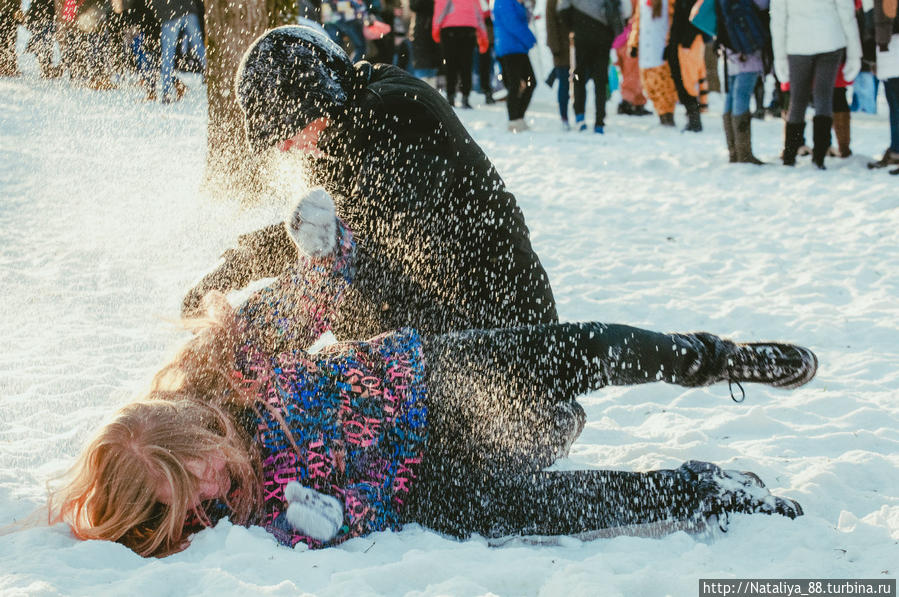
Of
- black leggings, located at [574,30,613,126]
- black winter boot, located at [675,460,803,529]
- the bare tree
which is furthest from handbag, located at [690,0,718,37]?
black winter boot, located at [675,460,803,529]

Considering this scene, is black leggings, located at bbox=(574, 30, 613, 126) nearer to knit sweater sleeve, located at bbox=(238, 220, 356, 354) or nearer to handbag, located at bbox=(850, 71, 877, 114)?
handbag, located at bbox=(850, 71, 877, 114)

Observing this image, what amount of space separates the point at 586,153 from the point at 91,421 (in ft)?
19.0

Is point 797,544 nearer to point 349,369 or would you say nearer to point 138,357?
point 349,369

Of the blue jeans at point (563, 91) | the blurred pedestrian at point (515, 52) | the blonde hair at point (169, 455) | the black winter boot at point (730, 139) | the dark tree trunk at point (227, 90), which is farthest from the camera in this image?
the blue jeans at point (563, 91)

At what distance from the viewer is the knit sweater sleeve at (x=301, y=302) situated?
2319 millimetres

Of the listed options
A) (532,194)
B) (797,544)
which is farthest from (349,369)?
(532,194)

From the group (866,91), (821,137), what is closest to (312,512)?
(821,137)

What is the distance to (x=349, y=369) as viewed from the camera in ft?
7.12

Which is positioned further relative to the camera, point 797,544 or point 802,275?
point 802,275

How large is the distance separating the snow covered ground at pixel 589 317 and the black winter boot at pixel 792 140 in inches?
8.4

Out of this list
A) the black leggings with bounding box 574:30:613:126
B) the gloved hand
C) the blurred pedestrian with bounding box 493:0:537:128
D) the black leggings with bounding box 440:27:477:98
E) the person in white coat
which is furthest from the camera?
the black leggings with bounding box 440:27:477:98

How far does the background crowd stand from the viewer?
21.4ft

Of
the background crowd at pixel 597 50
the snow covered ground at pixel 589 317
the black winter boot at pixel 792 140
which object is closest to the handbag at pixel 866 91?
the background crowd at pixel 597 50

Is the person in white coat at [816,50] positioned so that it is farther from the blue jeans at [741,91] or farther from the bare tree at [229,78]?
the bare tree at [229,78]
